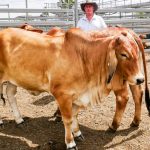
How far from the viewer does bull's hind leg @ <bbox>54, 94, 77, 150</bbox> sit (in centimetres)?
423

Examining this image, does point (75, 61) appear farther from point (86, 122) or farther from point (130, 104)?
point (130, 104)

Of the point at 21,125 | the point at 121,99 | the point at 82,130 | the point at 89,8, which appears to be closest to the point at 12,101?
the point at 21,125

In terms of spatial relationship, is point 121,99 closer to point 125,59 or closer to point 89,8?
point 125,59

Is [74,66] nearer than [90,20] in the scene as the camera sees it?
Yes

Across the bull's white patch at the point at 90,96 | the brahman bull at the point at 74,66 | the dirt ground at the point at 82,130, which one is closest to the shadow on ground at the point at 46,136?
the dirt ground at the point at 82,130

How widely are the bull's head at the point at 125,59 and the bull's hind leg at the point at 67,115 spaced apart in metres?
0.60

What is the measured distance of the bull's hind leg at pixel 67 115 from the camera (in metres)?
4.23

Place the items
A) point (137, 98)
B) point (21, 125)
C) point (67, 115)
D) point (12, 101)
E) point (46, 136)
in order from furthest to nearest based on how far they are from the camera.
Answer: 1. point (12, 101)
2. point (21, 125)
3. point (137, 98)
4. point (46, 136)
5. point (67, 115)

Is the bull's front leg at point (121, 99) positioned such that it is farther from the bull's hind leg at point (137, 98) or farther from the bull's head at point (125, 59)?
the bull's head at point (125, 59)

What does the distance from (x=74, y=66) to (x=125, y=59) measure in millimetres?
625

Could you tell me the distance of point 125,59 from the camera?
3.93 m

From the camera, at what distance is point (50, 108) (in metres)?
6.16

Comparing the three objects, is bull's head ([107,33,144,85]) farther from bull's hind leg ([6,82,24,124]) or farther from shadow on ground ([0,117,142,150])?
bull's hind leg ([6,82,24,124])

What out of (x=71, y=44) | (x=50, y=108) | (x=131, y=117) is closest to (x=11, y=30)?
(x=71, y=44)
